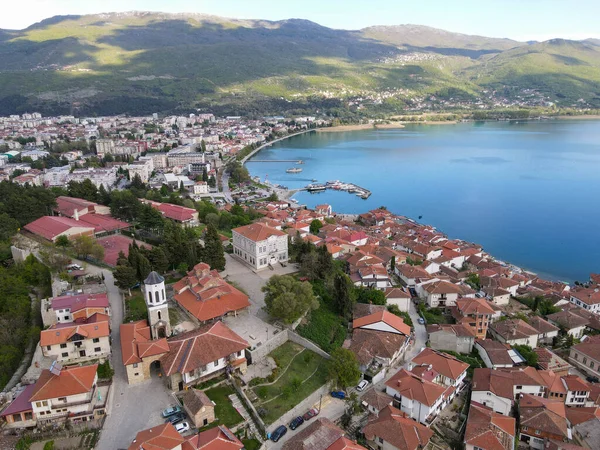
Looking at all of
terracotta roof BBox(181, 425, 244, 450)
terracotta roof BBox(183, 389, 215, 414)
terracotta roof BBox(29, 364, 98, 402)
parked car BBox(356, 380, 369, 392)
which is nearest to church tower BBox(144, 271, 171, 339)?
terracotta roof BBox(29, 364, 98, 402)

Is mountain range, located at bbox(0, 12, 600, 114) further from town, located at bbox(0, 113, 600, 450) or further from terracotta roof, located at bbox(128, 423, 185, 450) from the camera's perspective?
terracotta roof, located at bbox(128, 423, 185, 450)

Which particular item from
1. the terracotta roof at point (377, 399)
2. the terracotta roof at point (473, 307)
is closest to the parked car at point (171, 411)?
the terracotta roof at point (377, 399)

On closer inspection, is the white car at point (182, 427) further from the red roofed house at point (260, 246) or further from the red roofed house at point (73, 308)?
the red roofed house at point (260, 246)

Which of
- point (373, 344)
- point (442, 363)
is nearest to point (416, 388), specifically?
point (442, 363)

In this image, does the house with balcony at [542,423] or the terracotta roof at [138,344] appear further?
the house with balcony at [542,423]

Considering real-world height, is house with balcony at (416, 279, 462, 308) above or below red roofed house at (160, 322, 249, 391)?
below

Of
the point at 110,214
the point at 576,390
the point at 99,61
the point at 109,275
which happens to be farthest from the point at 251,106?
the point at 576,390

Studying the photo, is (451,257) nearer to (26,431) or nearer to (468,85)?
(26,431)
